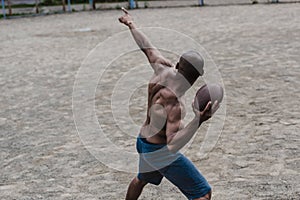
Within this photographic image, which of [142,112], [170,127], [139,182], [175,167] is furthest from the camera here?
[142,112]

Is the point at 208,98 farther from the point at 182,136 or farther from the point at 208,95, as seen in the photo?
the point at 182,136

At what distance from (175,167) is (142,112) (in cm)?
385

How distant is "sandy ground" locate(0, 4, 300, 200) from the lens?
192 inches

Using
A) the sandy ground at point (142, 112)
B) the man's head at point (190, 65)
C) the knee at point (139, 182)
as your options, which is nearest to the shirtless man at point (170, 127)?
the man's head at point (190, 65)

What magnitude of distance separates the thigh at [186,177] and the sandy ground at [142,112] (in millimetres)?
1138

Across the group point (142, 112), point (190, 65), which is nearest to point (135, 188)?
point (190, 65)

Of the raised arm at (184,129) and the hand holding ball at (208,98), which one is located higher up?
the hand holding ball at (208,98)

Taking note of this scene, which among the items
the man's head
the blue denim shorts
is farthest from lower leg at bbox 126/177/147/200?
the man's head

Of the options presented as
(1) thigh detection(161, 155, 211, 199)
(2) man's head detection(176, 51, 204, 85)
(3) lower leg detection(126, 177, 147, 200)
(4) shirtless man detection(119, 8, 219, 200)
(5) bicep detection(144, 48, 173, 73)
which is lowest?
(3) lower leg detection(126, 177, 147, 200)

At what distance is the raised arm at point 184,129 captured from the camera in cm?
292

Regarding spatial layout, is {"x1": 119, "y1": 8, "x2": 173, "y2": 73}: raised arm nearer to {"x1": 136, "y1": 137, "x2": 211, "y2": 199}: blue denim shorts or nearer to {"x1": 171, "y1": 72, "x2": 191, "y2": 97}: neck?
{"x1": 171, "y1": 72, "x2": 191, "y2": 97}: neck

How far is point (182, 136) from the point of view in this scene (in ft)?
10.2

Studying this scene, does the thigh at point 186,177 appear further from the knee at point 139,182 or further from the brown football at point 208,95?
the brown football at point 208,95

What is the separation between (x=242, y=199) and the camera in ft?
14.7
